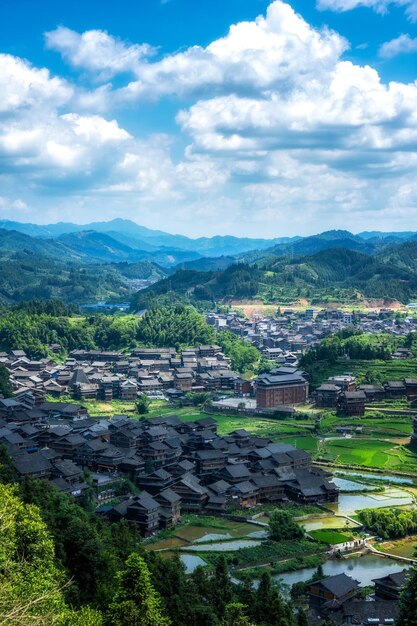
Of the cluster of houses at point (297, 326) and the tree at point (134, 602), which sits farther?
the cluster of houses at point (297, 326)

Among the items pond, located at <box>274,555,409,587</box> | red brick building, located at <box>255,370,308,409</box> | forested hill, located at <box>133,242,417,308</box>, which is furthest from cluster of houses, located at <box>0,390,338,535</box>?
forested hill, located at <box>133,242,417,308</box>

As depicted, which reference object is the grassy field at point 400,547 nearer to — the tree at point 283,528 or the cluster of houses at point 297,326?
the tree at point 283,528

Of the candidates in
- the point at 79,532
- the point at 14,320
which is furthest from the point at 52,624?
the point at 14,320

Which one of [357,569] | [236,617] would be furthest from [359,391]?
[236,617]

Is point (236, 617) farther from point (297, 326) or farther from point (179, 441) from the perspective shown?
point (297, 326)

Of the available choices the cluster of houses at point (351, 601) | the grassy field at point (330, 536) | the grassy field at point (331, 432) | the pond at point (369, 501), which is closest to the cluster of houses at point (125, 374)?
the grassy field at point (331, 432)
